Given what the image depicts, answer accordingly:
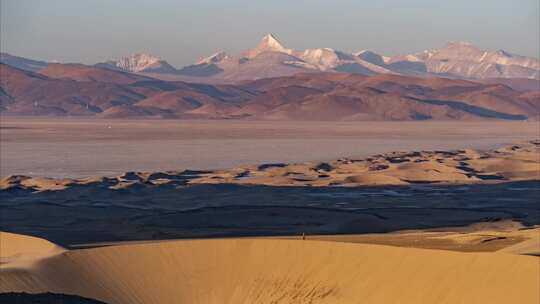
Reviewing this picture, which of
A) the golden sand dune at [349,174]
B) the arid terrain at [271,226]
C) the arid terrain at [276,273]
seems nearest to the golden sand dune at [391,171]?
the golden sand dune at [349,174]

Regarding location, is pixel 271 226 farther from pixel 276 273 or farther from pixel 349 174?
pixel 349 174

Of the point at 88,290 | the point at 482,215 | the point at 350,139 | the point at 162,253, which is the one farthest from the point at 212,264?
the point at 350,139

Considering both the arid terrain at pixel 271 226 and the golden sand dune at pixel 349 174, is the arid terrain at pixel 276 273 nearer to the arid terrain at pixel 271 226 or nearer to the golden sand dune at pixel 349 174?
the arid terrain at pixel 271 226

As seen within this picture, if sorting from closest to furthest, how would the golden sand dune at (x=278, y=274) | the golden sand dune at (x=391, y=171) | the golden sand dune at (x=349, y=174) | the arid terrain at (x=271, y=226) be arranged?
the golden sand dune at (x=278, y=274) → the arid terrain at (x=271, y=226) → the golden sand dune at (x=349, y=174) → the golden sand dune at (x=391, y=171)

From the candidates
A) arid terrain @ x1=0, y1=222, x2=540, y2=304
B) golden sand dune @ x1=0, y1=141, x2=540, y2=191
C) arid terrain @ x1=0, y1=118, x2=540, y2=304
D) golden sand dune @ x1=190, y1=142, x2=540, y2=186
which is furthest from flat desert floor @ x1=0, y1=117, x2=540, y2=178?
arid terrain @ x1=0, y1=222, x2=540, y2=304

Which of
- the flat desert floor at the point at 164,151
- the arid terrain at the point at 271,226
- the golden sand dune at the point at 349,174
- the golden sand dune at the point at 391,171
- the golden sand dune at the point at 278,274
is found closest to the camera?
the golden sand dune at the point at 278,274
